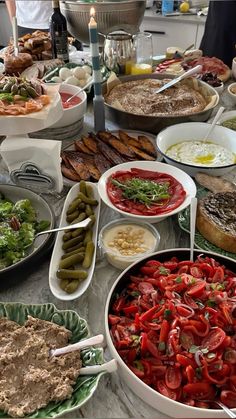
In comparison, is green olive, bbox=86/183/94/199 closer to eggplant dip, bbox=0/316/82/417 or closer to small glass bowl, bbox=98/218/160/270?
small glass bowl, bbox=98/218/160/270

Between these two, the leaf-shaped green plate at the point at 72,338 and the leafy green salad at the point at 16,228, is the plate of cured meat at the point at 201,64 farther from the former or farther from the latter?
the leaf-shaped green plate at the point at 72,338

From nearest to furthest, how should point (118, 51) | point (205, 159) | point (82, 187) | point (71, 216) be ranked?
1. point (71, 216)
2. point (82, 187)
3. point (205, 159)
4. point (118, 51)

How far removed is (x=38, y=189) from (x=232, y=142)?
2.74 ft

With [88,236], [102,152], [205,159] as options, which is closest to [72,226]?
[88,236]

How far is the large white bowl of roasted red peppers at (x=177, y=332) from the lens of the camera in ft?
2.69

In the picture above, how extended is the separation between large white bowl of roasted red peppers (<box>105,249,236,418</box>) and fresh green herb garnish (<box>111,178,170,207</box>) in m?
0.27

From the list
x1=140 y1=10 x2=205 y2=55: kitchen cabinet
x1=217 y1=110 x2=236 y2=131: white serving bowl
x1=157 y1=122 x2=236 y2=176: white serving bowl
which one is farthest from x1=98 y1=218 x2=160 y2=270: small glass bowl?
x1=140 y1=10 x2=205 y2=55: kitchen cabinet


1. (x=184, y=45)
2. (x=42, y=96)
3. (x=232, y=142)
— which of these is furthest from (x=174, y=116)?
(x=184, y=45)

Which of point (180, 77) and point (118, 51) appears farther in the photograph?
point (118, 51)

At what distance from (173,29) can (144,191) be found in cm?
366

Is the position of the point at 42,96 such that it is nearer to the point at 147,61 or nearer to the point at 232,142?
the point at 232,142

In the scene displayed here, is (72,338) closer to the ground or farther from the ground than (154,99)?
closer to the ground

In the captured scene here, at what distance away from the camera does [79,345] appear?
87 centimetres

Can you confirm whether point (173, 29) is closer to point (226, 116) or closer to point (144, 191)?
point (226, 116)
